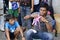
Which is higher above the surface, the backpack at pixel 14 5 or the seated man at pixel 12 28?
the backpack at pixel 14 5

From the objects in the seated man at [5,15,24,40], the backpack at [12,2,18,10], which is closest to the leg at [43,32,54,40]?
the seated man at [5,15,24,40]

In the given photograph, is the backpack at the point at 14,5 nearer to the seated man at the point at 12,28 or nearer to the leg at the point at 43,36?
the seated man at the point at 12,28

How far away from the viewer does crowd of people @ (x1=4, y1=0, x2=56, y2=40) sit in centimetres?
526

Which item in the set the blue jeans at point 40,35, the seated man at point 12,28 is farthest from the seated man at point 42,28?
the seated man at point 12,28

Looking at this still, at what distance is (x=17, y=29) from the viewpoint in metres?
6.18

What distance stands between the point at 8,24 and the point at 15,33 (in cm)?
29

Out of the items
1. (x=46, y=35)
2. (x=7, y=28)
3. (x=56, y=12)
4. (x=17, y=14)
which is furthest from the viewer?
(x=56, y=12)

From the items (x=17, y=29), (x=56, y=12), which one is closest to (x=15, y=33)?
(x=17, y=29)

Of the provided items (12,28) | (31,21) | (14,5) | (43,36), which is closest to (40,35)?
(43,36)

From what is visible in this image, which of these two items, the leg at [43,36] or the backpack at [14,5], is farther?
the backpack at [14,5]

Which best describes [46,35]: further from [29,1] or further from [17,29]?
[29,1]

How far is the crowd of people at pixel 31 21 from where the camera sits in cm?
526

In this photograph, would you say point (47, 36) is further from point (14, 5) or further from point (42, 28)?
point (14, 5)

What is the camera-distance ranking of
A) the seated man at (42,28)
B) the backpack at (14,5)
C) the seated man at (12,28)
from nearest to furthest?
the seated man at (42,28) → the seated man at (12,28) → the backpack at (14,5)
